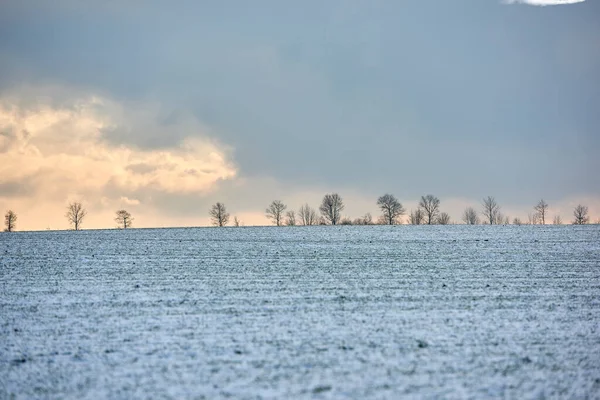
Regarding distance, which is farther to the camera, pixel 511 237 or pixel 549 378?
pixel 511 237

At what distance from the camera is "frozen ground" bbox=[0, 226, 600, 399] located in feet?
28.8

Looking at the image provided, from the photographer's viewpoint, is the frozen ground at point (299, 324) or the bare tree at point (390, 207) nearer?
the frozen ground at point (299, 324)

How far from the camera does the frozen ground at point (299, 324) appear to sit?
28.8 feet

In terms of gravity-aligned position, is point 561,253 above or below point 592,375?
above

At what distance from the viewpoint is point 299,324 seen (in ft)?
39.4

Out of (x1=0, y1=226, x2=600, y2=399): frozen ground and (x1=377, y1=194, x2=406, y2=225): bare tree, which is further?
(x1=377, y1=194, x2=406, y2=225): bare tree

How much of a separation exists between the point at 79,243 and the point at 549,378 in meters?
24.0

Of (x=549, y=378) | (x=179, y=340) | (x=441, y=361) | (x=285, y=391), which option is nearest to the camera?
(x=285, y=391)

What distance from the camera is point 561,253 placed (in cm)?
2361

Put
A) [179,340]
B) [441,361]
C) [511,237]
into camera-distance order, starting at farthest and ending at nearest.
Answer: [511,237] → [179,340] → [441,361]

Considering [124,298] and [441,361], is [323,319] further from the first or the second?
[124,298]

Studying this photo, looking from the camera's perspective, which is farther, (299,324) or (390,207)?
(390,207)

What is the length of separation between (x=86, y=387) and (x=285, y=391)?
3.33m

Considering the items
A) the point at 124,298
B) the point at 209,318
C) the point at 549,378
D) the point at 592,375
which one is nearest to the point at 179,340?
the point at 209,318
